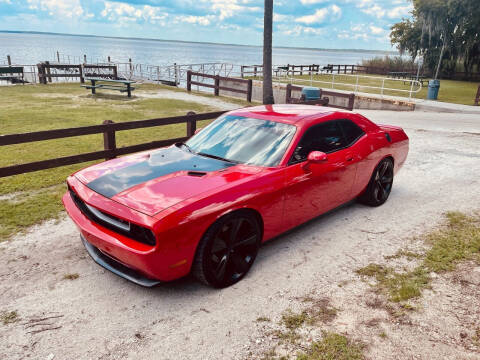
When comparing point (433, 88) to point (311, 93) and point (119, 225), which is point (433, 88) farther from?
point (119, 225)

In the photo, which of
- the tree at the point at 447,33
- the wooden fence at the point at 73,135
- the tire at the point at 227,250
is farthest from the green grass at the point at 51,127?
the tree at the point at 447,33

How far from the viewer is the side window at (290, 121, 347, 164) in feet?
14.0

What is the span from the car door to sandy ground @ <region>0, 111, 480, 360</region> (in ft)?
1.53

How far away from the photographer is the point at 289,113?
477 cm

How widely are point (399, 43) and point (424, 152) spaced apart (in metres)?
37.5

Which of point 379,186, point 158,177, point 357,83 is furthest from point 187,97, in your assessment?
point 158,177

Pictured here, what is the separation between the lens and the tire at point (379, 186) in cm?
555

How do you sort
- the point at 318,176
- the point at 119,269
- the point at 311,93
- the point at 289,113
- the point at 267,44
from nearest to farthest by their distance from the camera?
1. the point at 119,269
2. the point at 318,176
3. the point at 289,113
4. the point at 311,93
5. the point at 267,44

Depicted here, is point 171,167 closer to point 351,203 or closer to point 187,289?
point 187,289

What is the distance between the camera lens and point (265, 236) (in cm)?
394

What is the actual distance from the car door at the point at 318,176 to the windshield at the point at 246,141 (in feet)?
0.71

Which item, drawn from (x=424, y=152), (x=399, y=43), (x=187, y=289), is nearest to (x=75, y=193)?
(x=187, y=289)

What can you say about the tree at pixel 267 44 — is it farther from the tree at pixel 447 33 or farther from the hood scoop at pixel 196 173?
the tree at pixel 447 33

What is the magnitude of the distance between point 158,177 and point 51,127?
9207 millimetres
